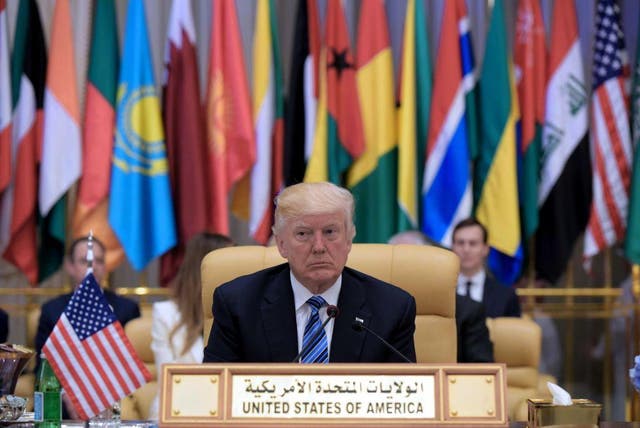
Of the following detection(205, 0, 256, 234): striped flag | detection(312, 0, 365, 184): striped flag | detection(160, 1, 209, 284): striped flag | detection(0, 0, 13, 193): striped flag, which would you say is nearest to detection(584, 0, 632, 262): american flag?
detection(312, 0, 365, 184): striped flag

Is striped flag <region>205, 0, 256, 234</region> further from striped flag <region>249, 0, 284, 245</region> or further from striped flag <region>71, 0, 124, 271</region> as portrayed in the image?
striped flag <region>71, 0, 124, 271</region>

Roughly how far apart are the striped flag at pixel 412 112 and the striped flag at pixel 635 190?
50.7 inches

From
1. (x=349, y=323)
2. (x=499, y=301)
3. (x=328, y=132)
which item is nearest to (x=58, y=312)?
(x=328, y=132)

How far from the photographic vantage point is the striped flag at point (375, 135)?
24.0ft

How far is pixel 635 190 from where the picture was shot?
7.07 meters

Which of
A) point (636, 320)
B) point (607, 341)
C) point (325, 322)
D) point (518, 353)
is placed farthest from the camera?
point (607, 341)

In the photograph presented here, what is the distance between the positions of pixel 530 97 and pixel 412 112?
77cm

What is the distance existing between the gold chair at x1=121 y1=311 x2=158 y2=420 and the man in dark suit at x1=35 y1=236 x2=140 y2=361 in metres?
0.72

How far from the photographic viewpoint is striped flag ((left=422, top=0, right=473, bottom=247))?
721 cm

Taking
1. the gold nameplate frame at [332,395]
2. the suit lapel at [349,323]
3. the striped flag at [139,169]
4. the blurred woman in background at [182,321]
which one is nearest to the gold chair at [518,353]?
the blurred woman in background at [182,321]

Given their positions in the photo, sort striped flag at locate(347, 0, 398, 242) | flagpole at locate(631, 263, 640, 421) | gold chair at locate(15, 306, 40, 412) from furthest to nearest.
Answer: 1. flagpole at locate(631, 263, 640, 421)
2. striped flag at locate(347, 0, 398, 242)
3. gold chair at locate(15, 306, 40, 412)

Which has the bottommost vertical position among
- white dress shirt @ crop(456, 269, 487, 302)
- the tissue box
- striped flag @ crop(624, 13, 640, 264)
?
the tissue box

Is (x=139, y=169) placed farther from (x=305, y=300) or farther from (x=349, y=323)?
(x=349, y=323)

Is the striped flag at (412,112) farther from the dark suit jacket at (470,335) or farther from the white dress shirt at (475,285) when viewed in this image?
the dark suit jacket at (470,335)
